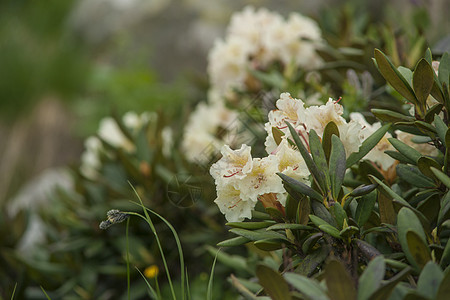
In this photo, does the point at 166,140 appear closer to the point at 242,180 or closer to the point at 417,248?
the point at 242,180

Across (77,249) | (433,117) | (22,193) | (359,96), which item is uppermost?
(433,117)

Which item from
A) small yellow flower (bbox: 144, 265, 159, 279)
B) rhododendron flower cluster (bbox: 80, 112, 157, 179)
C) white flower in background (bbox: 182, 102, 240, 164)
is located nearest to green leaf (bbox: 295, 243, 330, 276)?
small yellow flower (bbox: 144, 265, 159, 279)

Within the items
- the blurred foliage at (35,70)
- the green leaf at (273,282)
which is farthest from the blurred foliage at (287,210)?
the blurred foliage at (35,70)

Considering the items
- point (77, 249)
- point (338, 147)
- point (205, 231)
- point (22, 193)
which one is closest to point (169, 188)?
point (205, 231)

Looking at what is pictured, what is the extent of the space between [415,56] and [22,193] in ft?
9.54

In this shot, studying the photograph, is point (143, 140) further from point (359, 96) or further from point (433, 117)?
point (433, 117)

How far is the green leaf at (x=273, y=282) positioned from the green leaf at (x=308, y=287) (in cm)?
3

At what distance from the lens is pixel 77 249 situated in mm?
1697

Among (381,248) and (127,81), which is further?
(127,81)

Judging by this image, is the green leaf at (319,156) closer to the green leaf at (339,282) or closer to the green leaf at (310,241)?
the green leaf at (310,241)

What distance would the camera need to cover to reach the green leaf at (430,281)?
600 millimetres

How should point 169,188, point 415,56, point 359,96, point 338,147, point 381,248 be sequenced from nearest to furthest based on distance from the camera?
point 338,147 < point 381,248 < point 359,96 < point 415,56 < point 169,188

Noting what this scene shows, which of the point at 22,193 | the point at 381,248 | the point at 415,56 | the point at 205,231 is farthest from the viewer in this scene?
the point at 22,193

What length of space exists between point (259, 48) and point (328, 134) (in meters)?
1.10
